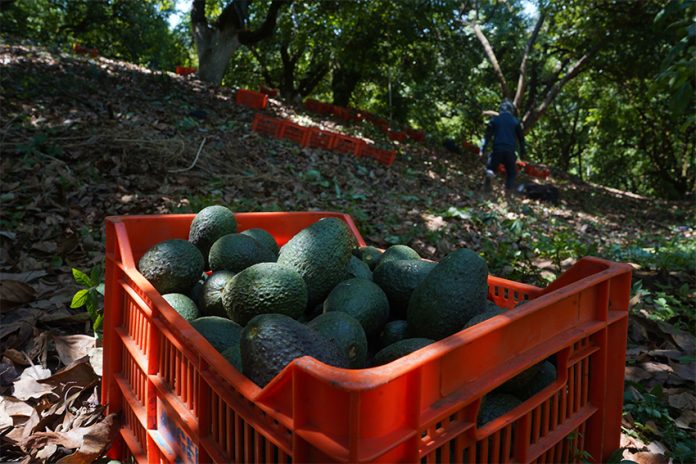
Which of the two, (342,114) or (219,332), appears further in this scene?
(342,114)

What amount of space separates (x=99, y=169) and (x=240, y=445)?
4.37 meters

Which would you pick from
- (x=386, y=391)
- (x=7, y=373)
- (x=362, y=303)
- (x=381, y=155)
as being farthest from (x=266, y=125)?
(x=386, y=391)

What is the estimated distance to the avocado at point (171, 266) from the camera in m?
2.02

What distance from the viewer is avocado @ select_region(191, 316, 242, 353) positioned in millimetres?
1654

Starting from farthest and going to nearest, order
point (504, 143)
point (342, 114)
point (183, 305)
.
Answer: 1. point (342, 114)
2. point (504, 143)
3. point (183, 305)

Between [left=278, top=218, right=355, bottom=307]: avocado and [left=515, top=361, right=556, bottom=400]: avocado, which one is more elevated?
[left=278, top=218, right=355, bottom=307]: avocado

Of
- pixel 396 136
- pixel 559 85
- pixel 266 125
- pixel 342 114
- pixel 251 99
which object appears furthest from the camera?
pixel 342 114

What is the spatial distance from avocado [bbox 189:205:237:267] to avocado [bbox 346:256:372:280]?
0.63 metres

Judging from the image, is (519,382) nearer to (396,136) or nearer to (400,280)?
(400,280)

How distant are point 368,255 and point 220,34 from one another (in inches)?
395

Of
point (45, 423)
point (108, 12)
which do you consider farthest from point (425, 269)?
point (108, 12)

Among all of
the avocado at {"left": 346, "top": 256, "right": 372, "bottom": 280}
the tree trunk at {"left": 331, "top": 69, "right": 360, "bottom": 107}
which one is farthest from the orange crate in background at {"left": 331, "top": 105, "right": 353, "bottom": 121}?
the avocado at {"left": 346, "top": 256, "right": 372, "bottom": 280}

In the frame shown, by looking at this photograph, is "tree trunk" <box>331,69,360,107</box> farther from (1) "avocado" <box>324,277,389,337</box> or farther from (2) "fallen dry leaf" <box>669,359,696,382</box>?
(1) "avocado" <box>324,277,389,337</box>

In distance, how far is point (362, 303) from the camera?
1.84m
